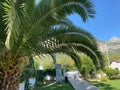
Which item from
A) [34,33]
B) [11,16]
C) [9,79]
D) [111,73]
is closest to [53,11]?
[34,33]

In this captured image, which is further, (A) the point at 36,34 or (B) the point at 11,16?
(A) the point at 36,34

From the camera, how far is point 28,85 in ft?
72.8

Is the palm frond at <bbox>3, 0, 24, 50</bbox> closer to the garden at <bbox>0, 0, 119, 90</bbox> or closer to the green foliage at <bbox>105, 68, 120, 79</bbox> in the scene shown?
the garden at <bbox>0, 0, 119, 90</bbox>

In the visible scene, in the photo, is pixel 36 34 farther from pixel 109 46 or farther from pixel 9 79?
pixel 109 46

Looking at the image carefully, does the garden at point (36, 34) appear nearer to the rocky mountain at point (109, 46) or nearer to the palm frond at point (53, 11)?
the palm frond at point (53, 11)

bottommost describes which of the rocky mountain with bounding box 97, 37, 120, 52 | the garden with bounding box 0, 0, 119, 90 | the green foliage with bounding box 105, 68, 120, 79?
the green foliage with bounding box 105, 68, 120, 79

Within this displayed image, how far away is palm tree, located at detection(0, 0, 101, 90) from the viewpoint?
735 centimetres

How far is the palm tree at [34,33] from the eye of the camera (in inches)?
289

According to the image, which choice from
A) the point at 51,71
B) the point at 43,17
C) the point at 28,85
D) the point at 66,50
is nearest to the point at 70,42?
the point at 66,50

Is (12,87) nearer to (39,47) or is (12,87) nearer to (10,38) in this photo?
(39,47)

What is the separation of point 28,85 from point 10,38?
1532 cm

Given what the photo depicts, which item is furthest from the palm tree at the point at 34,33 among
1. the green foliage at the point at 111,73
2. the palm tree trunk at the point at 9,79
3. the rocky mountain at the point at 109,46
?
the green foliage at the point at 111,73

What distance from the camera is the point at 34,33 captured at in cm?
873

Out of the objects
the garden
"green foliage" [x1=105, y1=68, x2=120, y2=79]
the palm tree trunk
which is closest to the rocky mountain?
the garden
